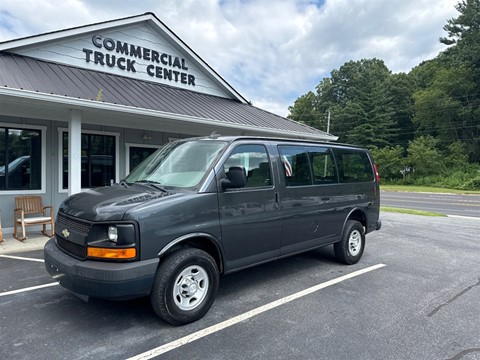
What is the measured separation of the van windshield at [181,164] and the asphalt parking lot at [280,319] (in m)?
1.50

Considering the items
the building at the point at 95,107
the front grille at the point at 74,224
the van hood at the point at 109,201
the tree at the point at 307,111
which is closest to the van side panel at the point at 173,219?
the van hood at the point at 109,201

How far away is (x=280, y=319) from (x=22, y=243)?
616 cm

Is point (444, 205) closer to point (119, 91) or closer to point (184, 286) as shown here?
point (119, 91)

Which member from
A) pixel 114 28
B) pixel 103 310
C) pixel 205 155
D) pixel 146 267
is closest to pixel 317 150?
pixel 205 155

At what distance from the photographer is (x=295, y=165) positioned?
15.6ft

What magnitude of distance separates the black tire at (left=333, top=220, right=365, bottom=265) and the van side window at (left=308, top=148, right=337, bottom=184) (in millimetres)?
934

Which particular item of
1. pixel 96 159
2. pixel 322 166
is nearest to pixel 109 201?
pixel 322 166

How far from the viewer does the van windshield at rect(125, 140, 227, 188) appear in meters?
3.88

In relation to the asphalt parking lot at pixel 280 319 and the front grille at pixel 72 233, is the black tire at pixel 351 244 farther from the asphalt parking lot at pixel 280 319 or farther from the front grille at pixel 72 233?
the front grille at pixel 72 233

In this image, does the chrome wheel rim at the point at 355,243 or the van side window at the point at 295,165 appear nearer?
the van side window at the point at 295,165

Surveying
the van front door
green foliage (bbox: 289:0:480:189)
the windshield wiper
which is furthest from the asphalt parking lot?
green foliage (bbox: 289:0:480:189)

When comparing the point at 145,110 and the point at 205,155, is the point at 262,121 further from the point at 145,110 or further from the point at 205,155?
the point at 205,155

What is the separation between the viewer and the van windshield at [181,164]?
388 cm

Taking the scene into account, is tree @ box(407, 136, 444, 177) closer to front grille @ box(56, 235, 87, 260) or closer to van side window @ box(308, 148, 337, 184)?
van side window @ box(308, 148, 337, 184)
